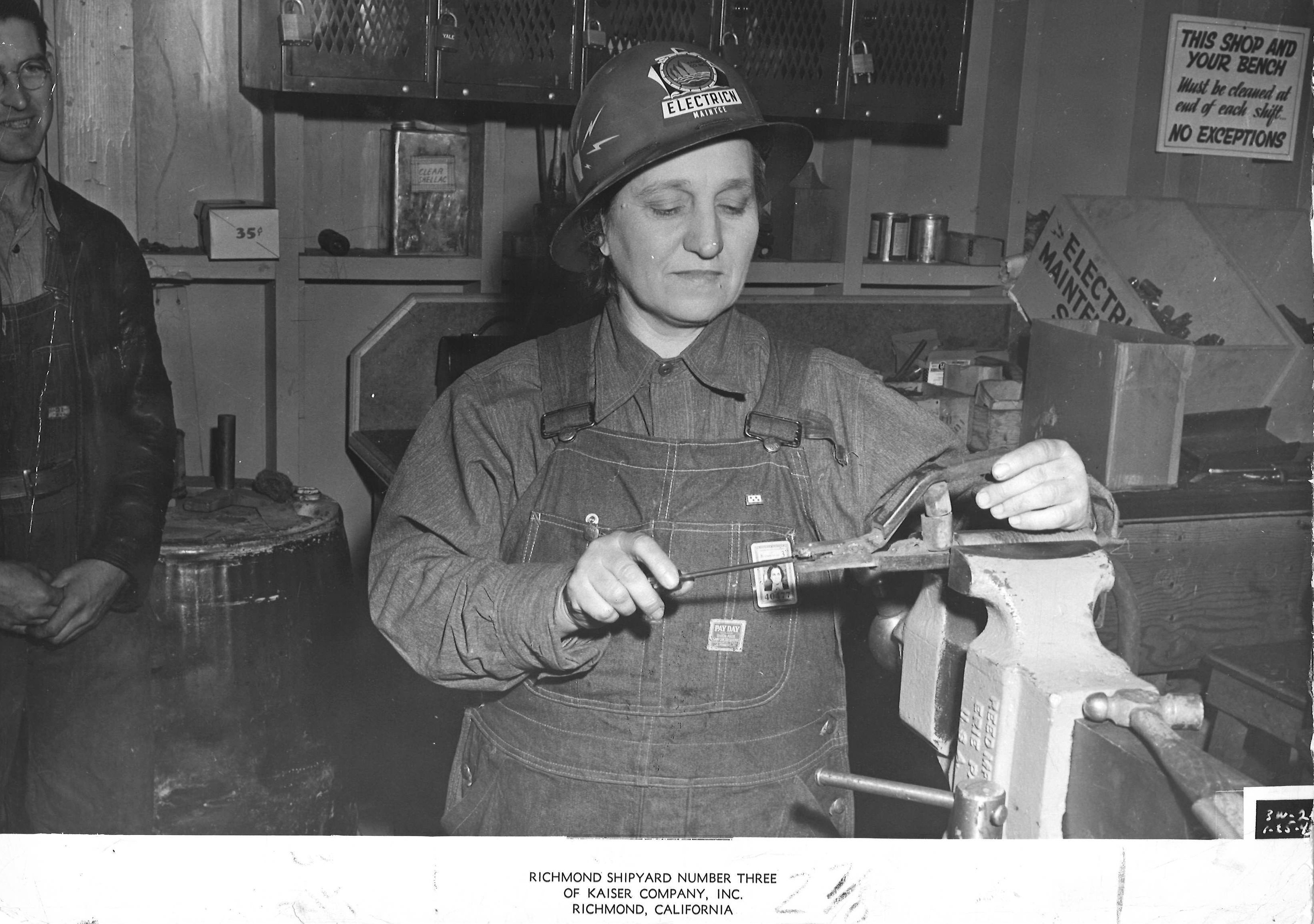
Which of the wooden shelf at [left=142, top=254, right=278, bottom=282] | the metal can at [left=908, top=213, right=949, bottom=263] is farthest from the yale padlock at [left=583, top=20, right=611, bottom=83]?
the metal can at [left=908, top=213, right=949, bottom=263]

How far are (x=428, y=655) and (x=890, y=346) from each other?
203 cm

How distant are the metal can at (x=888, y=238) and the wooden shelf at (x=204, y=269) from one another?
Result: 61.0 inches

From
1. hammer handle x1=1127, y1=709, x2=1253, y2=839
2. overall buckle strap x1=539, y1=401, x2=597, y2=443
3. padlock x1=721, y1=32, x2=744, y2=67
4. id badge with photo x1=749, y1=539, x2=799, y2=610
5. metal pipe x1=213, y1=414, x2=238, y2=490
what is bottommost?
metal pipe x1=213, y1=414, x2=238, y2=490

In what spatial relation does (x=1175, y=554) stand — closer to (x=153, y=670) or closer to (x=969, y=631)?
(x=969, y=631)

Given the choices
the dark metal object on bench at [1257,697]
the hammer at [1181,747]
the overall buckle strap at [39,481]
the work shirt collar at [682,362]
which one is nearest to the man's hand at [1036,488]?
the hammer at [1181,747]

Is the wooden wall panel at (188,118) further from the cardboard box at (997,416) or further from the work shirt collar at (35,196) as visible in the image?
the cardboard box at (997,416)

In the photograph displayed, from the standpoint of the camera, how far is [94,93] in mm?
1984

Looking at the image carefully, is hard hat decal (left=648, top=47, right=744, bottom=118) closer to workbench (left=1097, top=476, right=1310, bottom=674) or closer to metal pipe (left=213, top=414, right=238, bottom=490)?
workbench (left=1097, top=476, right=1310, bottom=674)

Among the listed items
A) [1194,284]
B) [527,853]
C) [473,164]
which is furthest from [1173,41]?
[527,853]

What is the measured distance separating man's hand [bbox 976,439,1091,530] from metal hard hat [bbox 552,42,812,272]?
0.51m

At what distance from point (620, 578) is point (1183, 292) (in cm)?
205

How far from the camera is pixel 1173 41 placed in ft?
7.27

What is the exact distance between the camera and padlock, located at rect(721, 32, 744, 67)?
2.54 meters

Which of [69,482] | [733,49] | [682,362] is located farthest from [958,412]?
[69,482]
